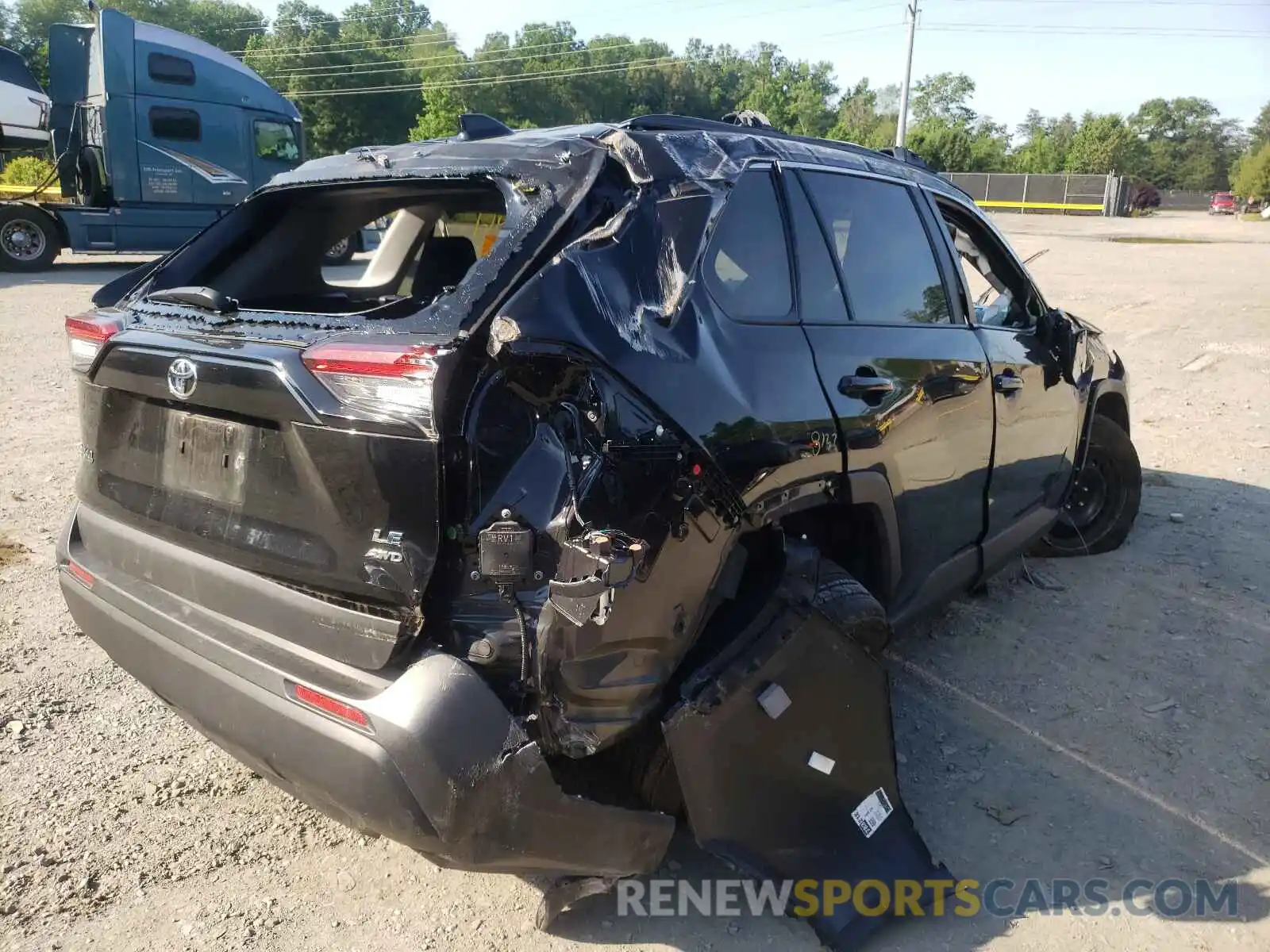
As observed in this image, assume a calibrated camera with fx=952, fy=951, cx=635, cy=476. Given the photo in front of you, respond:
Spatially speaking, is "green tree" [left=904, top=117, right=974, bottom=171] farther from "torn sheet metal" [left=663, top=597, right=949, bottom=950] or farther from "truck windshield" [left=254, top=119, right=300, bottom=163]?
"torn sheet metal" [left=663, top=597, right=949, bottom=950]

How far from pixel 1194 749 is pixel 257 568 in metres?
3.22

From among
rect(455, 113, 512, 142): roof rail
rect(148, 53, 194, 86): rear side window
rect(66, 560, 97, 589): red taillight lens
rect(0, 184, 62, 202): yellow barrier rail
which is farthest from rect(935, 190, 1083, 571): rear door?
rect(0, 184, 62, 202): yellow barrier rail

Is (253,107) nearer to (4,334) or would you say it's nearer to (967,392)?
(4,334)

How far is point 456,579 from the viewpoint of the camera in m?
2.08

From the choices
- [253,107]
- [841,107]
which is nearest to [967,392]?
[253,107]

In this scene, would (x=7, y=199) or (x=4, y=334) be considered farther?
(x=7, y=199)

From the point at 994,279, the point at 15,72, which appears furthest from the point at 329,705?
the point at 15,72

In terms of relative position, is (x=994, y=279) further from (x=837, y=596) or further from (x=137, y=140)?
(x=137, y=140)

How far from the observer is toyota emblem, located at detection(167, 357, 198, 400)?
92.4 inches

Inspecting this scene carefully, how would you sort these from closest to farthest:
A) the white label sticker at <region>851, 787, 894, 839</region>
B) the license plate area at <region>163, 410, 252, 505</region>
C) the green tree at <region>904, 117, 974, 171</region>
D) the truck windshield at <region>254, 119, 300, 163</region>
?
the license plate area at <region>163, 410, 252, 505</region>
the white label sticker at <region>851, 787, 894, 839</region>
the truck windshield at <region>254, 119, 300, 163</region>
the green tree at <region>904, 117, 974, 171</region>

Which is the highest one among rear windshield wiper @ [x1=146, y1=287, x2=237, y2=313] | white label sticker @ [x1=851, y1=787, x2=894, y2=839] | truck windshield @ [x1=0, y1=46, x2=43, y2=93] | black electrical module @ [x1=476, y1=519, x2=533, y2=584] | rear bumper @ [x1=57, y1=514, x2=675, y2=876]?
truck windshield @ [x1=0, y1=46, x2=43, y2=93]

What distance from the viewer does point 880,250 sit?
10.8 feet

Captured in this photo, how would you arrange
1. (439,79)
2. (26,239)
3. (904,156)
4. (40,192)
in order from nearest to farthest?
(904,156), (26,239), (40,192), (439,79)

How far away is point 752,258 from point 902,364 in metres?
0.70
